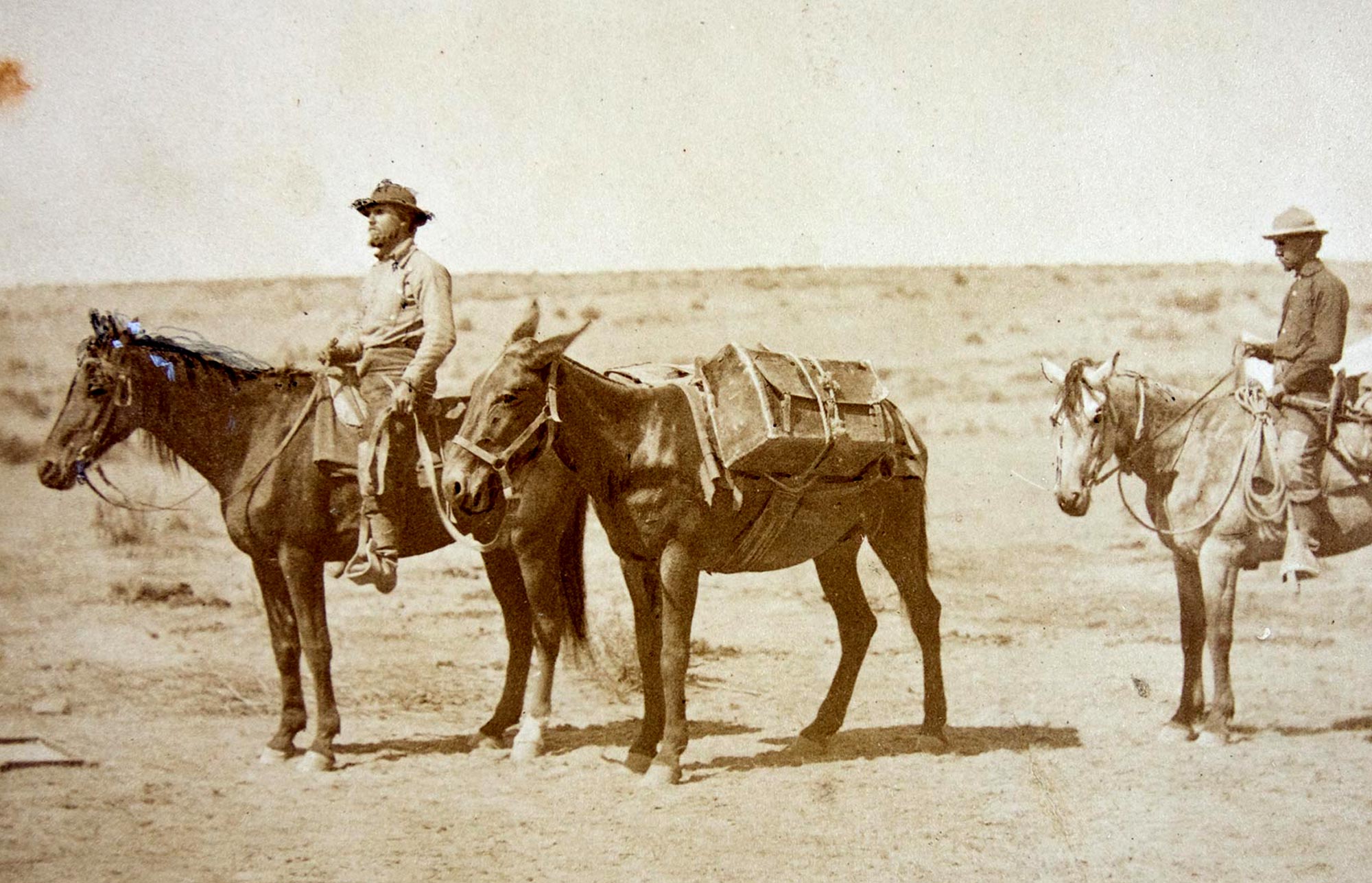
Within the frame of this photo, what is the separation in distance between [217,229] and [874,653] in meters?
5.23

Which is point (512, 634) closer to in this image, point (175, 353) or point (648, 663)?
point (648, 663)

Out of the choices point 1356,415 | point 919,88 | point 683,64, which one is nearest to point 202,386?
point 683,64

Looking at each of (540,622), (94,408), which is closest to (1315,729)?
(540,622)

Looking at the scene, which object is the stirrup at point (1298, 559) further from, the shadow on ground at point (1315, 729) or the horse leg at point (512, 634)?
the horse leg at point (512, 634)

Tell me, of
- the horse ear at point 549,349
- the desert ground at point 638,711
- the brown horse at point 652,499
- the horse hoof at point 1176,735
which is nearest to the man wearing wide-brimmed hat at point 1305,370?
the horse hoof at point 1176,735

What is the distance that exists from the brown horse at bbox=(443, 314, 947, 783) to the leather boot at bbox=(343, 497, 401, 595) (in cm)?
90

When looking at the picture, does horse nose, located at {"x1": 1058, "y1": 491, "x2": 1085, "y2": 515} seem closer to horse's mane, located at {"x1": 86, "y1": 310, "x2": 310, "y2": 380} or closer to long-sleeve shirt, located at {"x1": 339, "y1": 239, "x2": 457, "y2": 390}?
long-sleeve shirt, located at {"x1": 339, "y1": 239, "x2": 457, "y2": 390}

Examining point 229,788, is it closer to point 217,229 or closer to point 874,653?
point 217,229

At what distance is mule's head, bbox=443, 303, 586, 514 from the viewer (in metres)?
5.79

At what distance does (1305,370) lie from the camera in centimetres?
737

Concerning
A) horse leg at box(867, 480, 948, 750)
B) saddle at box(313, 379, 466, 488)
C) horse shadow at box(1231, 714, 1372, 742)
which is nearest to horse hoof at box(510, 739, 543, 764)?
saddle at box(313, 379, 466, 488)

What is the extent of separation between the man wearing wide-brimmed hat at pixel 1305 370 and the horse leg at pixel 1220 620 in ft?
1.01

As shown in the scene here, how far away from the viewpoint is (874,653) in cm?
867

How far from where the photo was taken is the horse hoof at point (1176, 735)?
290 inches
